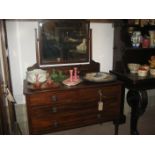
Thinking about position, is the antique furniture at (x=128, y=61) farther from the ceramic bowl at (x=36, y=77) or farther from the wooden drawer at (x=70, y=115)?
the ceramic bowl at (x=36, y=77)

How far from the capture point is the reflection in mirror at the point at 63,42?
201 cm

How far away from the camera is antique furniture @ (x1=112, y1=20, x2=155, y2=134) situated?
2135 millimetres

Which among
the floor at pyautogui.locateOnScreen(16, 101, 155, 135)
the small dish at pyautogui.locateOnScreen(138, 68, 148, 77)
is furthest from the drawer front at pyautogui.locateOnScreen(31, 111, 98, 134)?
the small dish at pyautogui.locateOnScreen(138, 68, 148, 77)

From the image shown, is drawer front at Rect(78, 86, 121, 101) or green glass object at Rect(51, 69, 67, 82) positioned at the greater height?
green glass object at Rect(51, 69, 67, 82)

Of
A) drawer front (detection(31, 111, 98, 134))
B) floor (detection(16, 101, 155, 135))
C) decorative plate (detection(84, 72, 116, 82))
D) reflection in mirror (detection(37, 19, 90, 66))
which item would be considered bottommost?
floor (detection(16, 101, 155, 135))

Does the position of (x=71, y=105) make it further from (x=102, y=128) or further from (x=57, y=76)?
(x=102, y=128)

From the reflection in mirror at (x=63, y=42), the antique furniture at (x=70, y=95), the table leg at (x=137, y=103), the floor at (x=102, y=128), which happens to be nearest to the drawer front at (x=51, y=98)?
the antique furniture at (x=70, y=95)

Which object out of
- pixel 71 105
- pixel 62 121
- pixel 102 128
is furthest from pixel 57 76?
pixel 102 128

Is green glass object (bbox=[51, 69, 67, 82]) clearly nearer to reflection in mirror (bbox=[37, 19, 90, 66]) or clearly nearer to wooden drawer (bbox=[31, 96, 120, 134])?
reflection in mirror (bbox=[37, 19, 90, 66])

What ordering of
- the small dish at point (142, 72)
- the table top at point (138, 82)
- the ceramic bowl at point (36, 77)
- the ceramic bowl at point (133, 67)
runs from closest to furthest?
the ceramic bowl at point (36, 77) → the table top at point (138, 82) → the small dish at point (142, 72) → the ceramic bowl at point (133, 67)
